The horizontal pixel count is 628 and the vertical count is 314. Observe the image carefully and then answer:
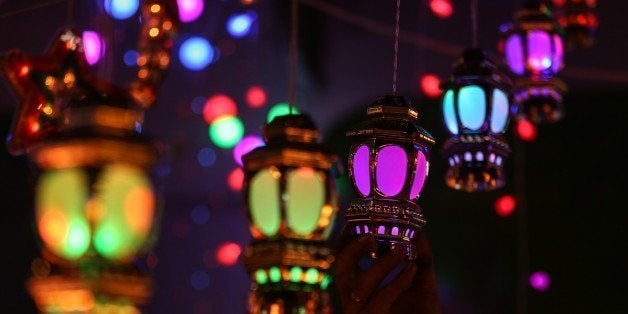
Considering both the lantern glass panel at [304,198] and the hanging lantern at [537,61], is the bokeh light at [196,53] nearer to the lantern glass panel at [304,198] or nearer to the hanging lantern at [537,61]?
the hanging lantern at [537,61]

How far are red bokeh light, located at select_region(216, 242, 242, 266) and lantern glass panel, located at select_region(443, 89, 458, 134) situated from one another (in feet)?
9.48

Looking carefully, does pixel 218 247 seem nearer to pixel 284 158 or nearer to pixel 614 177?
pixel 614 177

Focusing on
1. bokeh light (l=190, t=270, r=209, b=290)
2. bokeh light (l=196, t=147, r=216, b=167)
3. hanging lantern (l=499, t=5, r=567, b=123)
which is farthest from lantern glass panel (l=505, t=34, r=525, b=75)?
bokeh light (l=190, t=270, r=209, b=290)

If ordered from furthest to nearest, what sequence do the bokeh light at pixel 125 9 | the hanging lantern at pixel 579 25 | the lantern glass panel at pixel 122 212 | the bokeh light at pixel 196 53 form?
the bokeh light at pixel 196 53 < the bokeh light at pixel 125 9 < the hanging lantern at pixel 579 25 < the lantern glass panel at pixel 122 212

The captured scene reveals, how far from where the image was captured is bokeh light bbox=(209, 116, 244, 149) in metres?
5.69

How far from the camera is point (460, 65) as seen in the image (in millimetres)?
2900

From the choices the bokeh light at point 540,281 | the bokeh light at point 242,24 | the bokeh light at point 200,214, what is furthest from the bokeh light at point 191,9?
the bokeh light at point 540,281

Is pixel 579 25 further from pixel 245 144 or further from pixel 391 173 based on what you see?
pixel 391 173

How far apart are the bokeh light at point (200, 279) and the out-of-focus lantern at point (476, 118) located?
2.92 m

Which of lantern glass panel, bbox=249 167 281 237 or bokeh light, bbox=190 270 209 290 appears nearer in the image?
lantern glass panel, bbox=249 167 281 237

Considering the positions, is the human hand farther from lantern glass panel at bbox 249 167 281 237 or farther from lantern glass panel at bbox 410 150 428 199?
lantern glass panel at bbox 249 167 281 237

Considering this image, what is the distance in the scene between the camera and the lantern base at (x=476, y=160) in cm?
290

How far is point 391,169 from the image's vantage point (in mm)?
2092

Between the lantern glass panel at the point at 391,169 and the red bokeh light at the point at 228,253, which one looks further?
the red bokeh light at the point at 228,253
